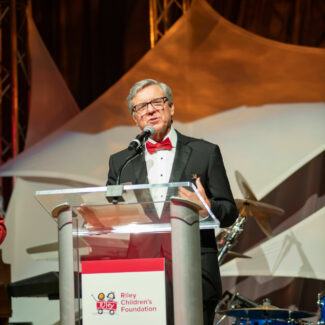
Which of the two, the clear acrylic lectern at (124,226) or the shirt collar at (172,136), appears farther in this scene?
the shirt collar at (172,136)

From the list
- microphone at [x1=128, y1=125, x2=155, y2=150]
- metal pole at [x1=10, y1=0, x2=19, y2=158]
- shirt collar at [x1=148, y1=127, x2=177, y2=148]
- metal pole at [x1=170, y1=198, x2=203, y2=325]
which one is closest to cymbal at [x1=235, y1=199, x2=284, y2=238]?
shirt collar at [x1=148, y1=127, x2=177, y2=148]

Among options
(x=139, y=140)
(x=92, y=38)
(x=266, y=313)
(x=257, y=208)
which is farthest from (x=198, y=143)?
(x=92, y=38)

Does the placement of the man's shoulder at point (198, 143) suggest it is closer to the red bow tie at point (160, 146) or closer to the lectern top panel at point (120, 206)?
the red bow tie at point (160, 146)

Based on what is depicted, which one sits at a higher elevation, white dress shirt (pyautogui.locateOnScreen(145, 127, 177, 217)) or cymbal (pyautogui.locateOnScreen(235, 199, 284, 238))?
cymbal (pyautogui.locateOnScreen(235, 199, 284, 238))

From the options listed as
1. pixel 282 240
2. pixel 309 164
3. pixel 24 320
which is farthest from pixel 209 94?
pixel 24 320

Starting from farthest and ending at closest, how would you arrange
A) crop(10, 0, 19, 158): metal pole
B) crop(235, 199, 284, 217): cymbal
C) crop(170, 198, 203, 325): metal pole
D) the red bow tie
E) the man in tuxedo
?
crop(10, 0, 19, 158): metal pole, crop(235, 199, 284, 217): cymbal, the red bow tie, the man in tuxedo, crop(170, 198, 203, 325): metal pole

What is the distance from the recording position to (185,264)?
6.36 ft

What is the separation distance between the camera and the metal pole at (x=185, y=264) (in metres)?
1.91

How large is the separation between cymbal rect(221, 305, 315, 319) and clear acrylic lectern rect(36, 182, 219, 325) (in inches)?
91.7

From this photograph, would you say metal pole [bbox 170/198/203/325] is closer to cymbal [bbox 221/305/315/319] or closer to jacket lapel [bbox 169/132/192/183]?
jacket lapel [bbox 169/132/192/183]

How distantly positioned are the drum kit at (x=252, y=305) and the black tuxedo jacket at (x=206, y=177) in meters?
1.94

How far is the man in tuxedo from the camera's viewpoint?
2.21 metres

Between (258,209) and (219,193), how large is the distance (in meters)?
2.33

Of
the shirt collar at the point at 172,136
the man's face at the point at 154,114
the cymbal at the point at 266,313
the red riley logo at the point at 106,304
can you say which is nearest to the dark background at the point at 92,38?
the cymbal at the point at 266,313
